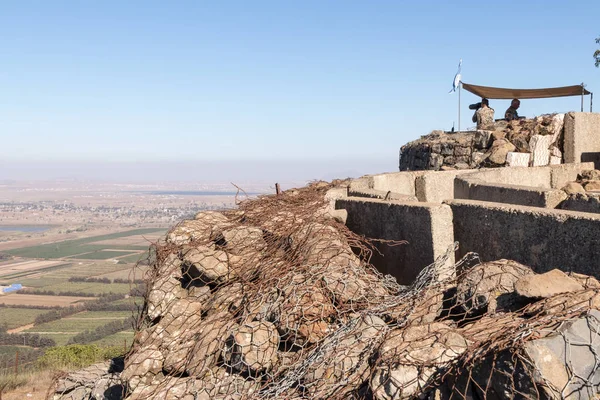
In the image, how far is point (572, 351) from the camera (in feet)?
8.84

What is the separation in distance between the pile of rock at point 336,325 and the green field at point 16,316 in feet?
140

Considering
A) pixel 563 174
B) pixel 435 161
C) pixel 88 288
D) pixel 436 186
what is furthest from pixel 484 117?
pixel 88 288

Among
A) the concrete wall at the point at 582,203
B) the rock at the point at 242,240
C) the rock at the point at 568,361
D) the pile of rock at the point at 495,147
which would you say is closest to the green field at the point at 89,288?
the pile of rock at the point at 495,147

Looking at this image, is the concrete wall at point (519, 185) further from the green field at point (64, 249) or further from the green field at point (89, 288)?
the green field at point (64, 249)

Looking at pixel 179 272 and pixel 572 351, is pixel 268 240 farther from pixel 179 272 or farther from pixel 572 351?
pixel 572 351

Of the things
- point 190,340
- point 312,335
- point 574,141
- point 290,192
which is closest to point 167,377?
point 190,340

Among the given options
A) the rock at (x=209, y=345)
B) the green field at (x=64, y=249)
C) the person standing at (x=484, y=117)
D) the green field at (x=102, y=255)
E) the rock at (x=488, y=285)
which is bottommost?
the green field at (x=64, y=249)

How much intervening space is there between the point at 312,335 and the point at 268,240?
71.8 inches

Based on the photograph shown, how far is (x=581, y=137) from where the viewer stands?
430 inches

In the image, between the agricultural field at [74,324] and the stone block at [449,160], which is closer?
the stone block at [449,160]

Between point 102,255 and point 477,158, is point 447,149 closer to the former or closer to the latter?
point 477,158

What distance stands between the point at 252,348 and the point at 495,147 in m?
9.27

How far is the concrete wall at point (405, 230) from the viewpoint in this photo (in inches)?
188

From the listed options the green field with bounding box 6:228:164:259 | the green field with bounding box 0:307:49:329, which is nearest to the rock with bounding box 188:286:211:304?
the green field with bounding box 0:307:49:329
